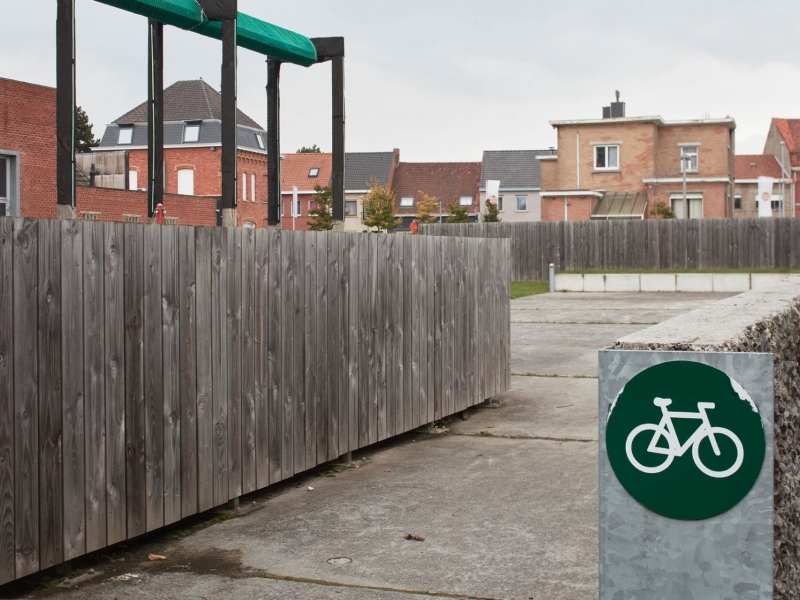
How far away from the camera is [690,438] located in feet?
9.96

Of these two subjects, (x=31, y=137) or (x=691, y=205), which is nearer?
(x=31, y=137)

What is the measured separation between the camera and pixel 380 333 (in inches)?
326

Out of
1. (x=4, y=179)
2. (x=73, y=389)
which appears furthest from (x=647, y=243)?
(x=73, y=389)

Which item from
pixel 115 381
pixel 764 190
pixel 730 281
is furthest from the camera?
pixel 764 190

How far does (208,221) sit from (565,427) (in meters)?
40.5

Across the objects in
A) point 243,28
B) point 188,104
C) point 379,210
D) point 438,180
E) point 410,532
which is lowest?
point 410,532

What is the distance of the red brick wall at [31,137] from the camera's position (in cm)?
3080

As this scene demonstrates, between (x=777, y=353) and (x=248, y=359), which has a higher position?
(x=777, y=353)

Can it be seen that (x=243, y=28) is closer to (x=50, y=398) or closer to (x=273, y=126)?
(x=273, y=126)

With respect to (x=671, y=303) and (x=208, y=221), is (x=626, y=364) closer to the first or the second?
(x=671, y=303)

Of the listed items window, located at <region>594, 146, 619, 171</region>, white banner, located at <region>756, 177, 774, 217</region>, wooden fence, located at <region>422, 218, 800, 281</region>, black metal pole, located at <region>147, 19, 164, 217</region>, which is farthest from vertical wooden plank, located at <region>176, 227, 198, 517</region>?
window, located at <region>594, 146, 619, 171</region>

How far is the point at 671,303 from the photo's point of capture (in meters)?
25.4

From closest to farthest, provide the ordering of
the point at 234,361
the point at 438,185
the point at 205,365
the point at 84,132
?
1. the point at 205,365
2. the point at 234,361
3. the point at 84,132
4. the point at 438,185

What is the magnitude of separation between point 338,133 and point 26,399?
179 inches
